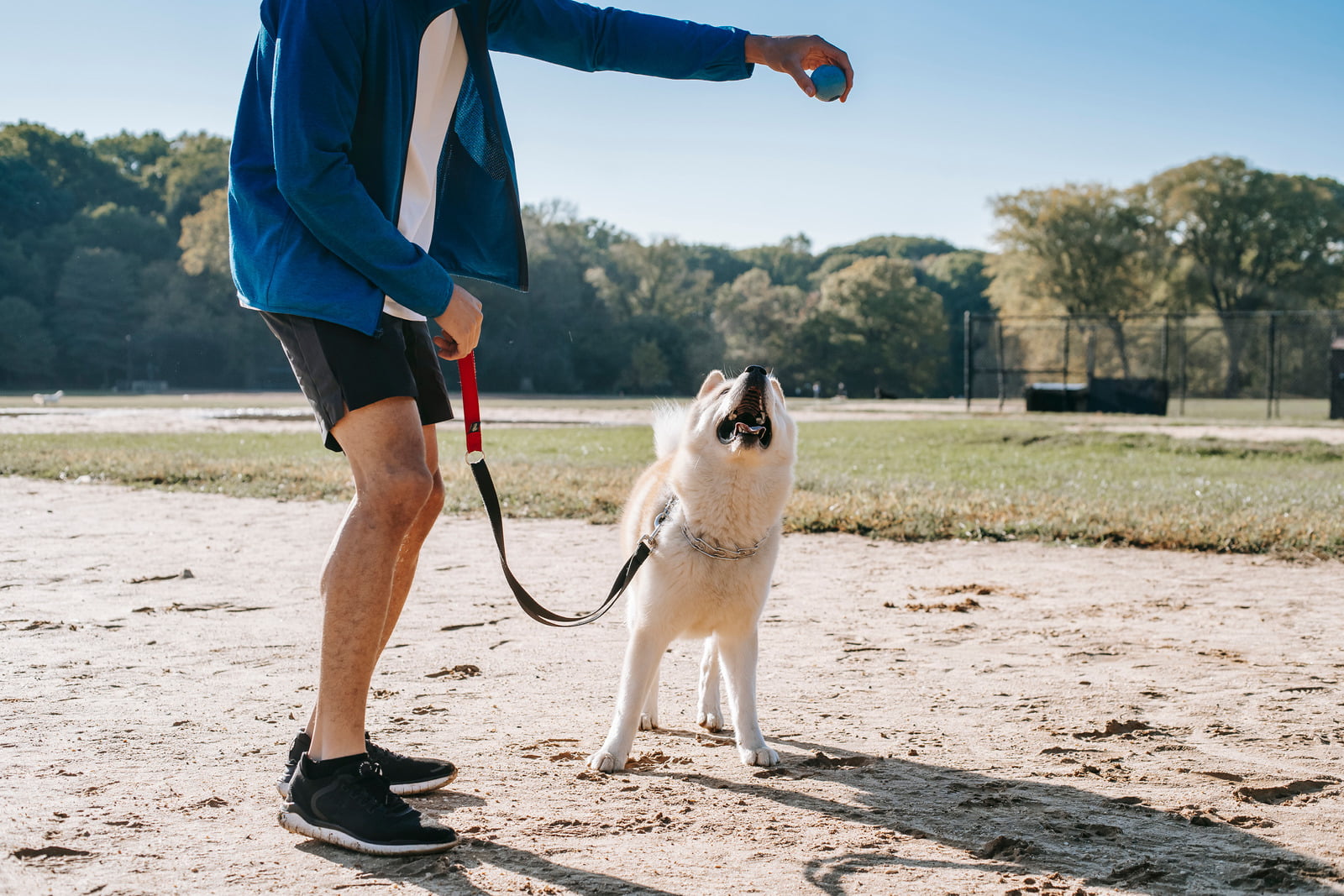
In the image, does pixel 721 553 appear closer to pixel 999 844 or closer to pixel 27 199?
pixel 999 844

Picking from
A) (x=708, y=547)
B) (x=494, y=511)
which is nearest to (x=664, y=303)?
(x=708, y=547)

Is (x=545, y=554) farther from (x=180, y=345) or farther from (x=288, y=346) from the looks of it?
(x=180, y=345)

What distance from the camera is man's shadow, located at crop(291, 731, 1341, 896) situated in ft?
7.41

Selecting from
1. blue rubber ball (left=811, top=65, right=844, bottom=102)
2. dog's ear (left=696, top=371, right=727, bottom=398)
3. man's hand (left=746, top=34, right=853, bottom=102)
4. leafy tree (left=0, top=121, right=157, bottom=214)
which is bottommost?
dog's ear (left=696, top=371, right=727, bottom=398)

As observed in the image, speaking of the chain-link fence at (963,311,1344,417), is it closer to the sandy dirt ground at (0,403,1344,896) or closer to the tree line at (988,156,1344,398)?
the tree line at (988,156,1344,398)

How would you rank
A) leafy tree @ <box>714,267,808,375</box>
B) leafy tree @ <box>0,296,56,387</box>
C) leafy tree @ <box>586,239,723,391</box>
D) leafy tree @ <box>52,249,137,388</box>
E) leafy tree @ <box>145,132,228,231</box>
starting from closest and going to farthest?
leafy tree @ <box>0,296,56,387</box> → leafy tree @ <box>714,267,808,375</box> → leafy tree @ <box>52,249,137,388</box> → leafy tree @ <box>586,239,723,391</box> → leafy tree @ <box>145,132,228,231</box>

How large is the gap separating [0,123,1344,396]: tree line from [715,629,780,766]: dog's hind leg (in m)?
48.0

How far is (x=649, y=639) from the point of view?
3201 mm

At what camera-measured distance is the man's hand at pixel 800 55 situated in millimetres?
3002

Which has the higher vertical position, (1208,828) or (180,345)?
(180,345)

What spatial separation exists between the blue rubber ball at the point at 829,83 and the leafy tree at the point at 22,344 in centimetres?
6642

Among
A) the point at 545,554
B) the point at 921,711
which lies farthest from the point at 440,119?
the point at 545,554

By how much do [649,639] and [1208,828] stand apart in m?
1.59

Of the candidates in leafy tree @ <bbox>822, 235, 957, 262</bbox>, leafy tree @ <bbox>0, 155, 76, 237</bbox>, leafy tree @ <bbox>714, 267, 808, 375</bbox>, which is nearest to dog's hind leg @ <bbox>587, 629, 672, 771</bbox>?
leafy tree @ <bbox>714, 267, 808, 375</bbox>
